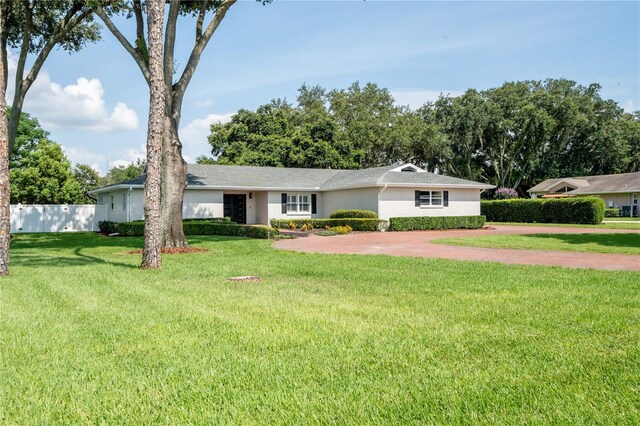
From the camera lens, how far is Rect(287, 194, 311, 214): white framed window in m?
31.0

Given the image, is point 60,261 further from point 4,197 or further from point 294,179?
point 294,179

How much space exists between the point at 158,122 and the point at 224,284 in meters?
4.64

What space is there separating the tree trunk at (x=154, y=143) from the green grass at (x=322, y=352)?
2.48m

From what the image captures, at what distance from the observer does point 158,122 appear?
1098 centimetres

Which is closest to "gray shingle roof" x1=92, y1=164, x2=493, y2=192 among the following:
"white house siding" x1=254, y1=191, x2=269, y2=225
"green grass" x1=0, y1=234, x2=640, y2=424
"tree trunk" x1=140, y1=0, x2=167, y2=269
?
"white house siding" x1=254, y1=191, x2=269, y2=225

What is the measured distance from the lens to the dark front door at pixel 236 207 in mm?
30656

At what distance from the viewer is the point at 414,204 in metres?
28.7

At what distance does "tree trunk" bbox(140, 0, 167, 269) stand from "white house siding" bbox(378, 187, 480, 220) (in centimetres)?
1778

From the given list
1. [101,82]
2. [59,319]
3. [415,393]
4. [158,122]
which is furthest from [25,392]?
[101,82]

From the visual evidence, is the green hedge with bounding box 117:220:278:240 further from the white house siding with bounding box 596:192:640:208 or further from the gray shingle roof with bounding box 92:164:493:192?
the white house siding with bounding box 596:192:640:208

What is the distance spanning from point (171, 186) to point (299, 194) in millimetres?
15637

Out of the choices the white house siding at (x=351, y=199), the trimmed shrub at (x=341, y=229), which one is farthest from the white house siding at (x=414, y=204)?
the trimmed shrub at (x=341, y=229)

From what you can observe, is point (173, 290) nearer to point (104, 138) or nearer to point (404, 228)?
point (404, 228)

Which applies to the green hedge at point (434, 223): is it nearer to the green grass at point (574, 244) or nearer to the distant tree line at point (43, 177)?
the green grass at point (574, 244)
